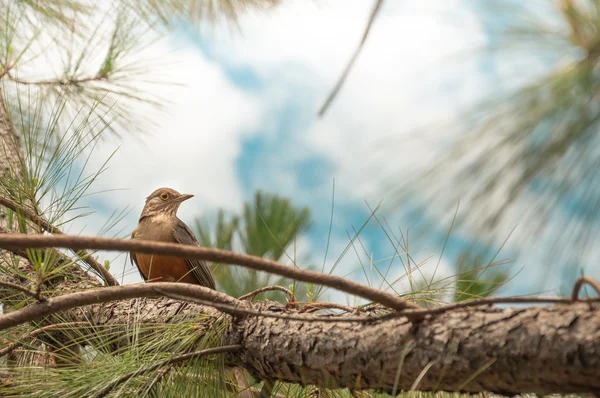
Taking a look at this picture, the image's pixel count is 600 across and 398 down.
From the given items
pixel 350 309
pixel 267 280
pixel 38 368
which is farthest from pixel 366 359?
pixel 267 280

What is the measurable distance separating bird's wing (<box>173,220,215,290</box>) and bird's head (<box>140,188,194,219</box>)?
131 millimetres

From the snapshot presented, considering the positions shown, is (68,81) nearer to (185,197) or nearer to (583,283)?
(185,197)

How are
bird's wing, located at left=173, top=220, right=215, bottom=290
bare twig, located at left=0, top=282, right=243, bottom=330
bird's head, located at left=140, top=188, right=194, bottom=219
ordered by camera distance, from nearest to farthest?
1. bare twig, located at left=0, top=282, right=243, bottom=330
2. bird's wing, located at left=173, top=220, right=215, bottom=290
3. bird's head, located at left=140, top=188, right=194, bottom=219

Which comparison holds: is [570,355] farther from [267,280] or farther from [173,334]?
[267,280]

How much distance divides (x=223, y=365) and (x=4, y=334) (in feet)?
2.57

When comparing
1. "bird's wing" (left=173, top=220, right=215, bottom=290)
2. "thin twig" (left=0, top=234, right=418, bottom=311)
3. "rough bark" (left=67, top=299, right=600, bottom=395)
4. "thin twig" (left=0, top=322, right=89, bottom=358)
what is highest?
"bird's wing" (left=173, top=220, right=215, bottom=290)

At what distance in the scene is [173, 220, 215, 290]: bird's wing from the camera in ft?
11.1

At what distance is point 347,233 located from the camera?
203 centimetres

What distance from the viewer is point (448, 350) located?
1447 millimetres

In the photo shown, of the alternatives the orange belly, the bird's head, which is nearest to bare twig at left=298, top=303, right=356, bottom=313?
the orange belly

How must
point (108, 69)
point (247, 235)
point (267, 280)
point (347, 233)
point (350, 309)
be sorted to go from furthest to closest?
point (247, 235)
point (267, 280)
point (108, 69)
point (347, 233)
point (350, 309)

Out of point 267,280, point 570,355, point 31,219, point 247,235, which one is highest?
point 247,235

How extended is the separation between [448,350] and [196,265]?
6.86 feet

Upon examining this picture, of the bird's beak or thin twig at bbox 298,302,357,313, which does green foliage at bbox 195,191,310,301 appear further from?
thin twig at bbox 298,302,357,313
